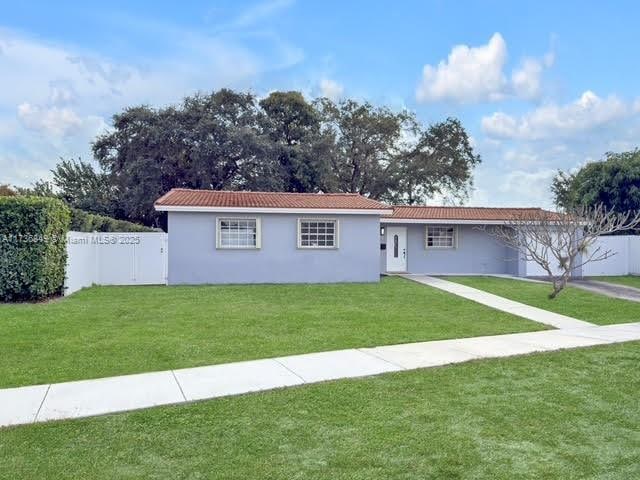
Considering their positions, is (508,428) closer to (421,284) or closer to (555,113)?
(421,284)

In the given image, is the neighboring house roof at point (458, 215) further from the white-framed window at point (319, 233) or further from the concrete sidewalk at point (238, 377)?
the concrete sidewalk at point (238, 377)

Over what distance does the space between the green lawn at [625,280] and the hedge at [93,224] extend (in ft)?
60.0

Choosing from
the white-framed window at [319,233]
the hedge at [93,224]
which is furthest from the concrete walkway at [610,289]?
the hedge at [93,224]

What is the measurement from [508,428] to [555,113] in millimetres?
19702

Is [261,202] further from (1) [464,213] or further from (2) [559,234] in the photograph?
(2) [559,234]

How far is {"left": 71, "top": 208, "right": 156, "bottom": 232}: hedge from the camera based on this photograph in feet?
53.7

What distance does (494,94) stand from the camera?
19.4m

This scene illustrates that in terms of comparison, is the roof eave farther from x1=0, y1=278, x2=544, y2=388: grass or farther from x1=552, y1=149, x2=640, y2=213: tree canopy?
x1=552, y1=149, x2=640, y2=213: tree canopy

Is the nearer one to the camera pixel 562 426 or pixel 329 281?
pixel 562 426


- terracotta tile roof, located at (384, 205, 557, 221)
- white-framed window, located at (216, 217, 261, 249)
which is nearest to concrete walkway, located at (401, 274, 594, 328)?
terracotta tile roof, located at (384, 205, 557, 221)

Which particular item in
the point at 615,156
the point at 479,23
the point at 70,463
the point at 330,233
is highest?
the point at 479,23

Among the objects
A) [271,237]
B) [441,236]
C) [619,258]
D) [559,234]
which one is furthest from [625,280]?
[271,237]

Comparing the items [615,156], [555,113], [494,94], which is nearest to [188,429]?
[494,94]

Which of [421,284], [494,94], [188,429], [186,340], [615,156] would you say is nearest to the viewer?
[188,429]
